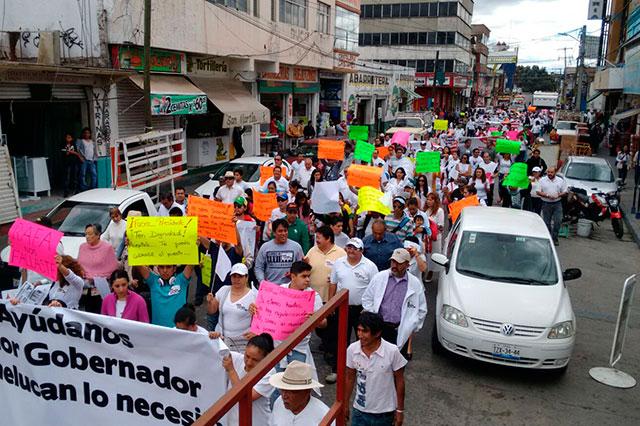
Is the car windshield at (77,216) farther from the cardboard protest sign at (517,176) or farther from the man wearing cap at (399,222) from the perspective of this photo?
the cardboard protest sign at (517,176)

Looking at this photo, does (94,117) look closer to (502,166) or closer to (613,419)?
(502,166)

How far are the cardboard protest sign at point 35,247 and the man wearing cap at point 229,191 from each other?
513cm

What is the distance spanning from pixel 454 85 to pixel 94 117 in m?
60.6

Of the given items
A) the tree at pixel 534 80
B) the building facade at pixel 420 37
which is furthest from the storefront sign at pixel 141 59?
the tree at pixel 534 80

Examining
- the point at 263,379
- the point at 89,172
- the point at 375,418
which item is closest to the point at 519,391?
the point at 375,418

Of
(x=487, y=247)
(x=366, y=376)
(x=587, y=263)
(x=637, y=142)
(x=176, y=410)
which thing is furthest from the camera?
(x=637, y=142)

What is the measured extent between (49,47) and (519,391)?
14117 millimetres

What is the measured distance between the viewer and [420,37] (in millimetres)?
69500

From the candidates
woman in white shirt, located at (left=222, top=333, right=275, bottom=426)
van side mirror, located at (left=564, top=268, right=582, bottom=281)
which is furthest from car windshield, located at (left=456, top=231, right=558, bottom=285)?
woman in white shirt, located at (left=222, top=333, right=275, bottom=426)

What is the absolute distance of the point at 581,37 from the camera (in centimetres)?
5400

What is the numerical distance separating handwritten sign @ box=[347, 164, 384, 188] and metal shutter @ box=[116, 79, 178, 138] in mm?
9054

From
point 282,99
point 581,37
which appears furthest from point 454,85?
point 282,99

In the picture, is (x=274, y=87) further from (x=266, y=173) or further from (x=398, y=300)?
(x=398, y=300)

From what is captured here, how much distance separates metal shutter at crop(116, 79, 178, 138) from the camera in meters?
18.0
